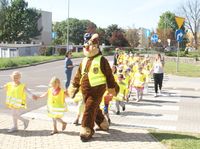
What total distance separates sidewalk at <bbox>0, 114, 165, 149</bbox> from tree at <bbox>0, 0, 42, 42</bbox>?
2749 inches

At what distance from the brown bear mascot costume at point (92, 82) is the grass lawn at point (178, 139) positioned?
1326 millimetres

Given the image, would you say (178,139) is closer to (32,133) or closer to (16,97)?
(32,133)

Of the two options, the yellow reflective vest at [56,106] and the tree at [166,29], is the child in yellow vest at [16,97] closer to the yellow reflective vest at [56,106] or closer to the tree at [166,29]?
the yellow reflective vest at [56,106]

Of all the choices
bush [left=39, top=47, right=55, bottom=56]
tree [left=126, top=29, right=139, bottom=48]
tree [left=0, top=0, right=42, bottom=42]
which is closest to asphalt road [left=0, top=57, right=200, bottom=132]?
bush [left=39, top=47, right=55, bottom=56]

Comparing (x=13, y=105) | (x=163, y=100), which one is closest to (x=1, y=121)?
(x=13, y=105)

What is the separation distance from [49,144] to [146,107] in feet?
18.3

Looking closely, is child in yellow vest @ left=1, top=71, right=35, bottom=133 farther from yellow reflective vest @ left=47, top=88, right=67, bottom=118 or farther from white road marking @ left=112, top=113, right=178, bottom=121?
white road marking @ left=112, top=113, right=178, bottom=121

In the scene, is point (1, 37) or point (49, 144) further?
point (1, 37)

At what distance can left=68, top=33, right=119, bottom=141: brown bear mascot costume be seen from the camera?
7309 millimetres

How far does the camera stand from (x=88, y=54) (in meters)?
7.61

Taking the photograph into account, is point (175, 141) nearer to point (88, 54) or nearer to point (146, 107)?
point (88, 54)

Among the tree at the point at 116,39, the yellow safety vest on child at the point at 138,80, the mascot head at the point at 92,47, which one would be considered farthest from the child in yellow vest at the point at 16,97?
the tree at the point at 116,39

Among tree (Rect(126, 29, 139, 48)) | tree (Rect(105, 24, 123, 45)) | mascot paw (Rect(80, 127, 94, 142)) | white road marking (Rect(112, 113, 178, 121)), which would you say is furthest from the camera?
tree (Rect(126, 29, 139, 48))

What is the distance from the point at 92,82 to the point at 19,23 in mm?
72422
